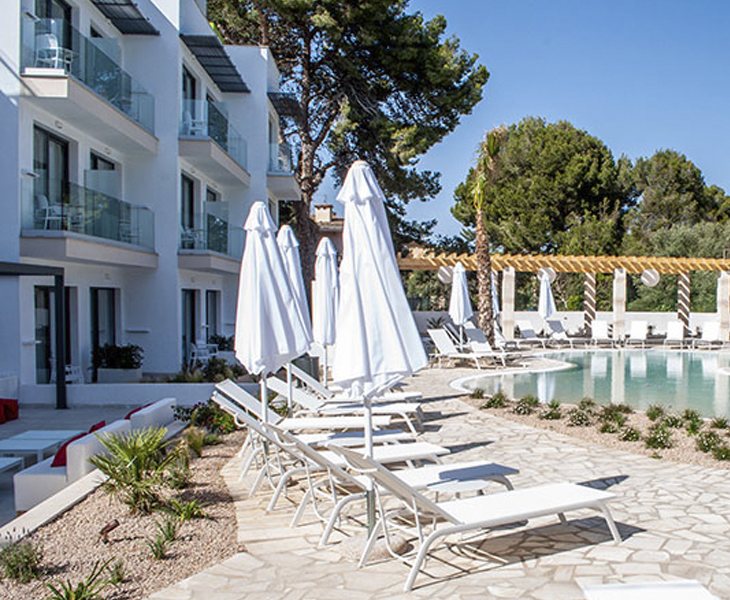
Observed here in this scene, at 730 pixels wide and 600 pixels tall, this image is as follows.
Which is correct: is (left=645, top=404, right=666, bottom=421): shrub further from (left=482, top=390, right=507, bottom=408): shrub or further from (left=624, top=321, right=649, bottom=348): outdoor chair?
(left=624, top=321, right=649, bottom=348): outdoor chair

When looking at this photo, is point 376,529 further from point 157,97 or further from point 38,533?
point 157,97

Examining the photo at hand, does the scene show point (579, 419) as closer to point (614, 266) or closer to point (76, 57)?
point (76, 57)

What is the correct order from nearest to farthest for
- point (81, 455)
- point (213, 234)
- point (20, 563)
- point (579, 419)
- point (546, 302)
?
point (20, 563) < point (81, 455) < point (579, 419) < point (213, 234) < point (546, 302)

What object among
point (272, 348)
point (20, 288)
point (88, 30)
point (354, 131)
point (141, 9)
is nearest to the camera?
point (272, 348)

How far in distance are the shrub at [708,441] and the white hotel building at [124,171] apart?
10.7 meters

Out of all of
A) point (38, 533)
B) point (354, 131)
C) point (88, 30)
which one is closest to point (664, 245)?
point (354, 131)

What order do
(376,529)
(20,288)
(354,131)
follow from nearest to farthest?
(376,529)
(20,288)
(354,131)

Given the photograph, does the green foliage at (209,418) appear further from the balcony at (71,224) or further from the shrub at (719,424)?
the shrub at (719,424)

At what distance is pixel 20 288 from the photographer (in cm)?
1439

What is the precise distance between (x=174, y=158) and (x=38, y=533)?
14433mm

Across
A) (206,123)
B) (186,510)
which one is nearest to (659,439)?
(186,510)

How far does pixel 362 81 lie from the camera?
96.0 feet

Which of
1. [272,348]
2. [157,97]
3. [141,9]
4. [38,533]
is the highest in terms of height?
[141,9]

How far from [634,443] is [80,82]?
1175 cm
